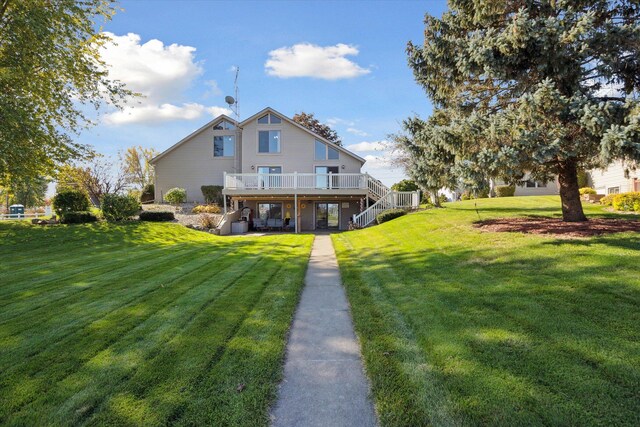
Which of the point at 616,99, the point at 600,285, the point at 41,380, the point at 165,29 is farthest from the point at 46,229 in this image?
the point at 616,99

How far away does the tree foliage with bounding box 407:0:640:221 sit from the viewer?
6.96 m

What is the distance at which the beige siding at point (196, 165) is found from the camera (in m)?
25.9

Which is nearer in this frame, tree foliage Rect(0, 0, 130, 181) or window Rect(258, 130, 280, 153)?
tree foliage Rect(0, 0, 130, 181)

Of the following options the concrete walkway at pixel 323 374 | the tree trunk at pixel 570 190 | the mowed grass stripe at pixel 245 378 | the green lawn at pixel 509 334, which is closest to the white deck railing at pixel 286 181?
the tree trunk at pixel 570 190

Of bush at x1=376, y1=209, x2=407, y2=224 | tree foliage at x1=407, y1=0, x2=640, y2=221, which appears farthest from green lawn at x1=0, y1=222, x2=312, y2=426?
bush at x1=376, y1=209, x2=407, y2=224

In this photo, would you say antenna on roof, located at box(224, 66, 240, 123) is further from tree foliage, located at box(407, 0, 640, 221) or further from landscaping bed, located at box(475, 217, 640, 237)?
landscaping bed, located at box(475, 217, 640, 237)

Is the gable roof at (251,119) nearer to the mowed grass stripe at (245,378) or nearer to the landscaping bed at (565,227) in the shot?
the landscaping bed at (565,227)

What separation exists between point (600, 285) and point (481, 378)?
3.44 m

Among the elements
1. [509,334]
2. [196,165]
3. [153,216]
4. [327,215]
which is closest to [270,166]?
[327,215]

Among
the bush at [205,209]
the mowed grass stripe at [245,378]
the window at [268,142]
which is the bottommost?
the mowed grass stripe at [245,378]

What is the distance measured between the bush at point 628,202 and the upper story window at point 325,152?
1625 centimetres

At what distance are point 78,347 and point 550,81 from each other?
31.4 feet

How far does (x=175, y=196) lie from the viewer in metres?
24.2

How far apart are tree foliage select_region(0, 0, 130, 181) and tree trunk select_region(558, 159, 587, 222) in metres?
17.2
